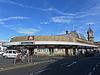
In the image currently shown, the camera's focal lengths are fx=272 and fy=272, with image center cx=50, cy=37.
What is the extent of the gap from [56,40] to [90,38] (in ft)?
334

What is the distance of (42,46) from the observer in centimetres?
9238

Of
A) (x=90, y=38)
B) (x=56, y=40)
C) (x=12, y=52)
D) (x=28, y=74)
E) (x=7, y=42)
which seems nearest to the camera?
(x=28, y=74)

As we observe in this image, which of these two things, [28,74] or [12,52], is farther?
[12,52]

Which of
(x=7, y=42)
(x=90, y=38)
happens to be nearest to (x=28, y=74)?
(x=7, y=42)

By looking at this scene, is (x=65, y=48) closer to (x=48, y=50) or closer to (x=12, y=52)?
(x=48, y=50)

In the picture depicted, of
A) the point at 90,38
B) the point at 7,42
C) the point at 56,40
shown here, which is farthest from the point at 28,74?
the point at 90,38

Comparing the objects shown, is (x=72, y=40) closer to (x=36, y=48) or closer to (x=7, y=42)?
(x=36, y=48)

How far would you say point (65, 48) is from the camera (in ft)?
309

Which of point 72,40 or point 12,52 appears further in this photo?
point 72,40

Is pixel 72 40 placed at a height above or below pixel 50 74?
above

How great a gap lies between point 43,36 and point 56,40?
17.8 feet

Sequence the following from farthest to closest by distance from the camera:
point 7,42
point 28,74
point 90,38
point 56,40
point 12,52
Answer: point 90,38 < point 7,42 < point 56,40 < point 12,52 < point 28,74

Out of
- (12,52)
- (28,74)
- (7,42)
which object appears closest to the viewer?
(28,74)

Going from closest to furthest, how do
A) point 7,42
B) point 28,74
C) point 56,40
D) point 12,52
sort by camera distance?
point 28,74
point 12,52
point 56,40
point 7,42
